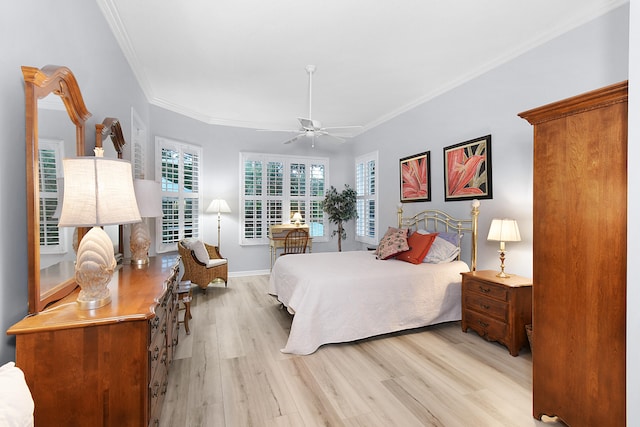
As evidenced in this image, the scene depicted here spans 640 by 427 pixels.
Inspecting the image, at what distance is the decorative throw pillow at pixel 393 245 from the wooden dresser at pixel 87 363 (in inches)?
114

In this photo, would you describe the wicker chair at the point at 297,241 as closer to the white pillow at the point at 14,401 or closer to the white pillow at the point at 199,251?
the white pillow at the point at 199,251

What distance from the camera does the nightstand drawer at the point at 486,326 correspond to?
284 centimetres

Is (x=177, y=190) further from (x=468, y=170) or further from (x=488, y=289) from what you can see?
(x=488, y=289)

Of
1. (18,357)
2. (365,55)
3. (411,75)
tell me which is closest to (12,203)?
(18,357)

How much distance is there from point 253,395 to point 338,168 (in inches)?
199

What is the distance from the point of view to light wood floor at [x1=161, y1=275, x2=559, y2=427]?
195 centimetres

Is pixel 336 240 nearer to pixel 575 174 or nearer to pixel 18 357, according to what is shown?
pixel 575 174

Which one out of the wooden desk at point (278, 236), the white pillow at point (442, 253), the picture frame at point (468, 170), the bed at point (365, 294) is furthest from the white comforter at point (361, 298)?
the wooden desk at point (278, 236)

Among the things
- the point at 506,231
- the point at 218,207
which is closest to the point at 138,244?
the point at 218,207

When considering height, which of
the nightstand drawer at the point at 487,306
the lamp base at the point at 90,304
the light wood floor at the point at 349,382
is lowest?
the light wood floor at the point at 349,382

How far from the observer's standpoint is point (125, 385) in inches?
52.8

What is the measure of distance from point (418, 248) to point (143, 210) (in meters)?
2.84

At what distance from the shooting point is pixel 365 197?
614cm

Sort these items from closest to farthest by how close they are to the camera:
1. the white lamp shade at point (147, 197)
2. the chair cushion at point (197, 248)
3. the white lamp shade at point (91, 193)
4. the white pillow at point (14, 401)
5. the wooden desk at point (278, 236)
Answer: the white pillow at point (14, 401)
the white lamp shade at point (91, 193)
the white lamp shade at point (147, 197)
the chair cushion at point (197, 248)
the wooden desk at point (278, 236)
